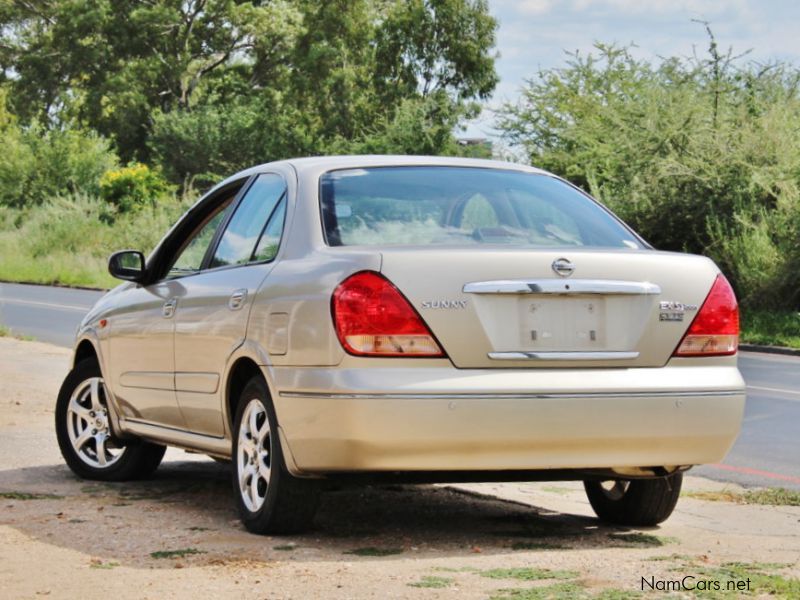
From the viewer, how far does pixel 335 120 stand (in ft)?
227

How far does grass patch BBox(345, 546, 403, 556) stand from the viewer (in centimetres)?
630

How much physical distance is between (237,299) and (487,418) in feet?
4.86

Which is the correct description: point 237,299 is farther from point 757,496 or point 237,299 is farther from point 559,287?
point 757,496

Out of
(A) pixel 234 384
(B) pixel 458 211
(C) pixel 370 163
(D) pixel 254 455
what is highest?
(C) pixel 370 163

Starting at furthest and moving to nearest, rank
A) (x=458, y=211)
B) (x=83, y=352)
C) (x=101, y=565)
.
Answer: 1. (x=83, y=352)
2. (x=458, y=211)
3. (x=101, y=565)

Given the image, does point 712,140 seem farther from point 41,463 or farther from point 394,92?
point 394,92

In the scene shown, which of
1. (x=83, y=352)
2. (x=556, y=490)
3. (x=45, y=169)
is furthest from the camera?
(x=45, y=169)

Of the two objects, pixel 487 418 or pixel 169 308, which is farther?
pixel 169 308

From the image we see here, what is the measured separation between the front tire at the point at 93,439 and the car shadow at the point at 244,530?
105 mm

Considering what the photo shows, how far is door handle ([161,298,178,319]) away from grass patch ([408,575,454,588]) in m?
2.59

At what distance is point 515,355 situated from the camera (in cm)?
617

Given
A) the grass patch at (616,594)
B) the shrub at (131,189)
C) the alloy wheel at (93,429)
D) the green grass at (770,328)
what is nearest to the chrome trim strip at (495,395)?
the grass patch at (616,594)

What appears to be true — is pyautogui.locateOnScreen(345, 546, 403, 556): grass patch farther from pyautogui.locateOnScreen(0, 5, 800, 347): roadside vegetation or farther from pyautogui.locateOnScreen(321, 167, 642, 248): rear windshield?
pyautogui.locateOnScreen(0, 5, 800, 347): roadside vegetation

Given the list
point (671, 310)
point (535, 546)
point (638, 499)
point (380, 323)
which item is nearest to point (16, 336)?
point (638, 499)
